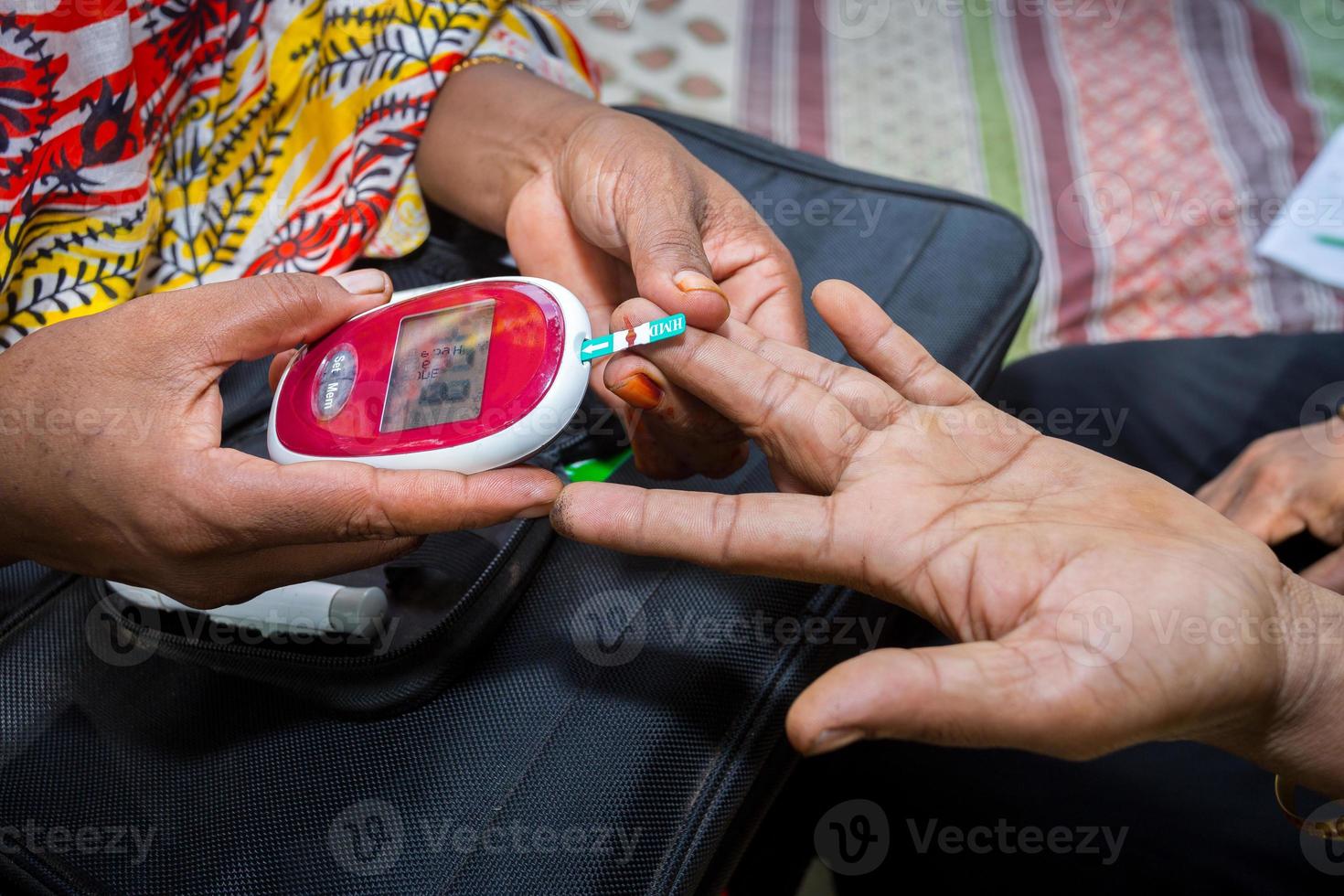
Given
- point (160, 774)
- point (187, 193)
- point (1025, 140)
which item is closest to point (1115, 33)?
point (1025, 140)

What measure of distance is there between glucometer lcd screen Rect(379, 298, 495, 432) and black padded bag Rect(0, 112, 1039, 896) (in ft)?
0.38

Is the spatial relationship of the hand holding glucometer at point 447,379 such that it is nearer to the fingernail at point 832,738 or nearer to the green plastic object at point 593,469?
the green plastic object at point 593,469

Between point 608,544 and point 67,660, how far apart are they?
0.44m

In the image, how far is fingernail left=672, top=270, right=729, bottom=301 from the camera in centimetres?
64

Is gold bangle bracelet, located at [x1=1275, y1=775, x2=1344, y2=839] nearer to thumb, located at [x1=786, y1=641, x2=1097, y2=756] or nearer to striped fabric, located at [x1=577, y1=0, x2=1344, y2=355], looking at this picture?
thumb, located at [x1=786, y1=641, x2=1097, y2=756]

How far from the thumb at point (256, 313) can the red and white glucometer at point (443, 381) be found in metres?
0.02

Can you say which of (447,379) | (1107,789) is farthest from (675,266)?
(1107,789)

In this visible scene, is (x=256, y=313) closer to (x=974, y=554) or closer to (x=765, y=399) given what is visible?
(x=765, y=399)

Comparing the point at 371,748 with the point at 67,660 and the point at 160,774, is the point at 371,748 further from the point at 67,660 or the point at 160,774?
the point at 67,660

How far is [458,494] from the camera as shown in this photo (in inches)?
23.8

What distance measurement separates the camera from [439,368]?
69 centimetres

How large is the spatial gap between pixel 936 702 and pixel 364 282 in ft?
1.80

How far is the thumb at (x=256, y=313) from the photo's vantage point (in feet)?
2.13

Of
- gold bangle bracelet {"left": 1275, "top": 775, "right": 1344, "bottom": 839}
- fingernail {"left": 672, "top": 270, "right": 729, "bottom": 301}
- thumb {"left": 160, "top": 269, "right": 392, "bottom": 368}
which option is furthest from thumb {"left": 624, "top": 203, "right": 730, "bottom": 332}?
gold bangle bracelet {"left": 1275, "top": 775, "right": 1344, "bottom": 839}
